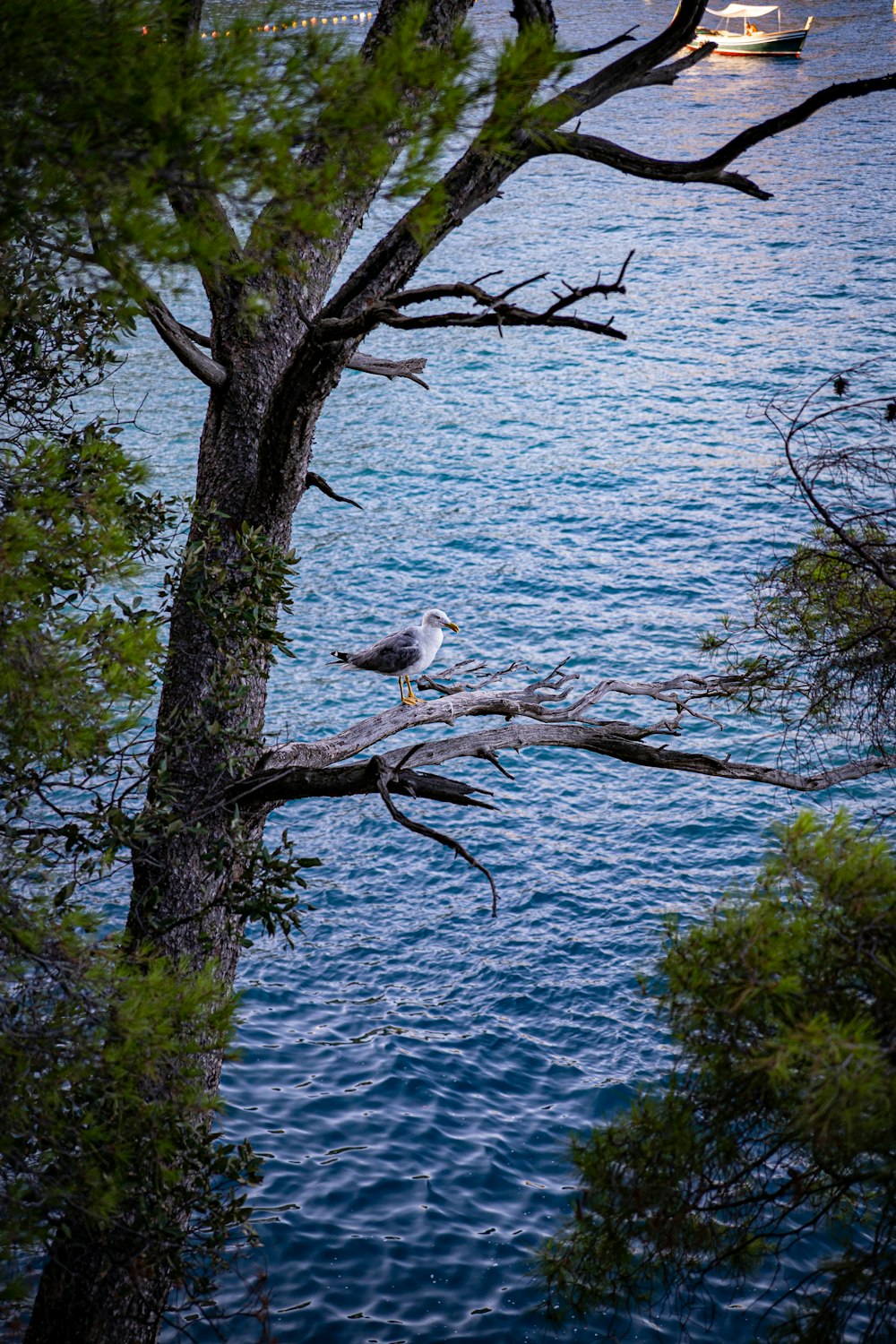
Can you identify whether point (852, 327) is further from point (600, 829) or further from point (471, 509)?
point (600, 829)

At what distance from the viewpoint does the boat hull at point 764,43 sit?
125 ft

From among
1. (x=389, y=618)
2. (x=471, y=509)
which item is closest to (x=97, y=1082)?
(x=389, y=618)

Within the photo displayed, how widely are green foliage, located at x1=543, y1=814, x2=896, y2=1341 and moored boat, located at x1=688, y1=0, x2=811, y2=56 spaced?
39915 millimetres

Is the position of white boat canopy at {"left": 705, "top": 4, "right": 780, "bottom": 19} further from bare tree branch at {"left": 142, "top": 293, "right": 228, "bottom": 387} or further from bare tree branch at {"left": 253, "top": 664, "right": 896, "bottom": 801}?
bare tree branch at {"left": 253, "top": 664, "right": 896, "bottom": 801}

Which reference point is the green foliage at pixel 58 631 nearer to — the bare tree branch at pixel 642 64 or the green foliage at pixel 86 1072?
the green foliage at pixel 86 1072

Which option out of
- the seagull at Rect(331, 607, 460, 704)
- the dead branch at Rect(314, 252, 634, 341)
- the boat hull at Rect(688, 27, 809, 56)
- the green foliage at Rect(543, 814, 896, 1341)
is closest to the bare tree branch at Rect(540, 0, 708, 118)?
the dead branch at Rect(314, 252, 634, 341)

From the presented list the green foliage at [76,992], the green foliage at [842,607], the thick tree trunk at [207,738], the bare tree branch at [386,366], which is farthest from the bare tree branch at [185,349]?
the green foliage at [842,607]

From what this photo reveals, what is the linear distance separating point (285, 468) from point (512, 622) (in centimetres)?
1013

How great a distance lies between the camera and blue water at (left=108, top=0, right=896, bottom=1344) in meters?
8.05

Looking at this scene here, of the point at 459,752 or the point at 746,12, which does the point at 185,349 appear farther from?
the point at 746,12

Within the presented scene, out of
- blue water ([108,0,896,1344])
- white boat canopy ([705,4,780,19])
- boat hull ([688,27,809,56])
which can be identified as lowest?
blue water ([108,0,896,1344])

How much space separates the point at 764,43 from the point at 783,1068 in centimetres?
4269

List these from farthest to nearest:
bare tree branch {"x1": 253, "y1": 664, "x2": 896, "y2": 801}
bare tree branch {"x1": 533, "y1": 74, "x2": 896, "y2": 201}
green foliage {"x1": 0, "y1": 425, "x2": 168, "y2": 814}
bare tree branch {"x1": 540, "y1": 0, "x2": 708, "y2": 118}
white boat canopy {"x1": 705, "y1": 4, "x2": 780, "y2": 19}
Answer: white boat canopy {"x1": 705, "y1": 4, "x2": 780, "y2": 19}, bare tree branch {"x1": 253, "y1": 664, "x2": 896, "y2": 801}, bare tree branch {"x1": 540, "y1": 0, "x2": 708, "y2": 118}, bare tree branch {"x1": 533, "y1": 74, "x2": 896, "y2": 201}, green foliage {"x1": 0, "y1": 425, "x2": 168, "y2": 814}

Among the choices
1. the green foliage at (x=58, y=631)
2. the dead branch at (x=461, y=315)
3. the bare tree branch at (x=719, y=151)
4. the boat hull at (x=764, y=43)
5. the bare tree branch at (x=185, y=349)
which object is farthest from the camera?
the boat hull at (x=764, y=43)
